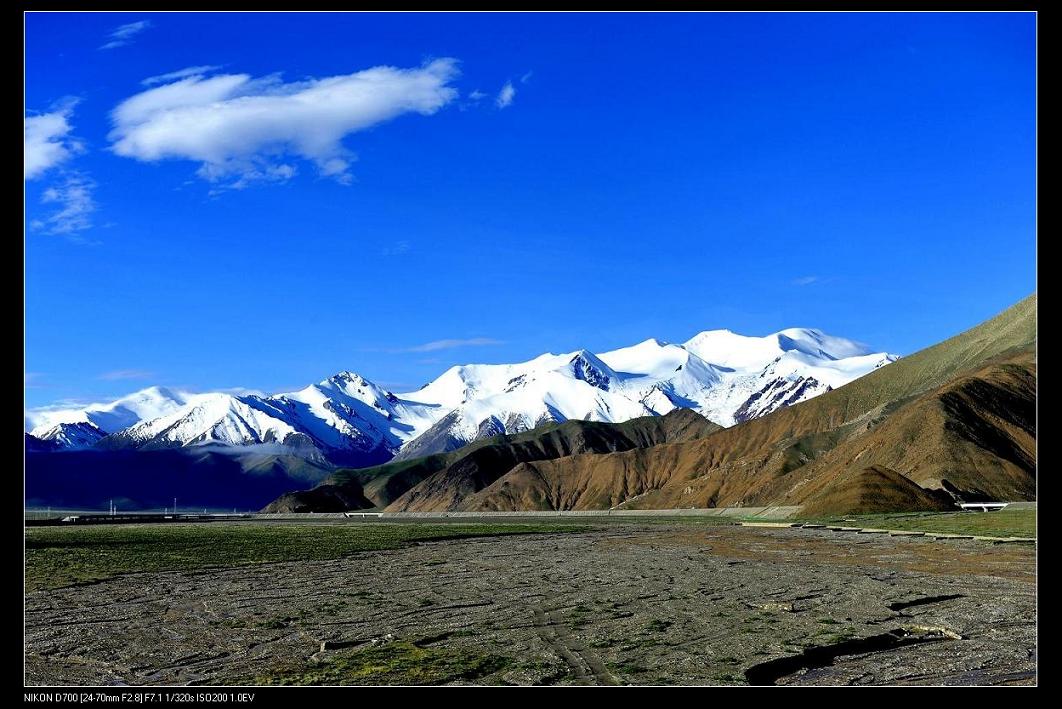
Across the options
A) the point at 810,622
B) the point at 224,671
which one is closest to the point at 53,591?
the point at 224,671

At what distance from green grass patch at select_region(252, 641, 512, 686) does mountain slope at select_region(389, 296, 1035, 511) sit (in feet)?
294

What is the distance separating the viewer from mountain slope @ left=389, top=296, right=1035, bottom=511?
116375mm

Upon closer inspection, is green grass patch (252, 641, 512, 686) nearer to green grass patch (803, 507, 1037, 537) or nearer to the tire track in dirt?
the tire track in dirt

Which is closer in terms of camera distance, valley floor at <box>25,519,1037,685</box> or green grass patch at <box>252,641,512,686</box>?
green grass patch at <box>252,641,512,686</box>

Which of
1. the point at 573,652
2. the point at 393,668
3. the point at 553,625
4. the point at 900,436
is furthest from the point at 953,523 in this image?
the point at 393,668

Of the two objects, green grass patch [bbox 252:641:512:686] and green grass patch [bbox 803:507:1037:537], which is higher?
green grass patch [bbox 252:641:512:686]

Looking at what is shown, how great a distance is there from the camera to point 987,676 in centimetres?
1490

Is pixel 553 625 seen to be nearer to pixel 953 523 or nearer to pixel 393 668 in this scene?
pixel 393 668

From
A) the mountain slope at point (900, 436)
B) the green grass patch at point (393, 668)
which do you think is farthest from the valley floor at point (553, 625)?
the mountain slope at point (900, 436)

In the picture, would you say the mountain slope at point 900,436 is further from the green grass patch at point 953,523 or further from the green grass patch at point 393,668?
the green grass patch at point 393,668

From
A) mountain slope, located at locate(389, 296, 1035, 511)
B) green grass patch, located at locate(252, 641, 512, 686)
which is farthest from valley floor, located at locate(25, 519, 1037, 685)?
mountain slope, located at locate(389, 296, 1035, 511)

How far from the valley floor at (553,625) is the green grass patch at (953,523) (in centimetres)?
1980

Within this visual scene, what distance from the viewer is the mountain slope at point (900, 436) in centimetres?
11638
